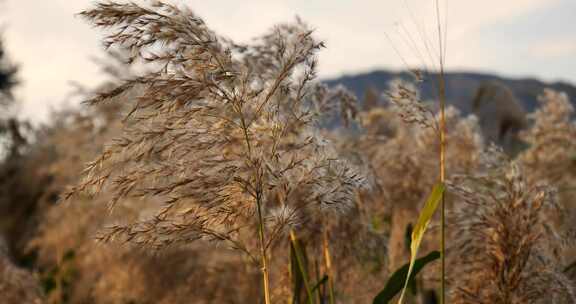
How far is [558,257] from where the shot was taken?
10.6 ft

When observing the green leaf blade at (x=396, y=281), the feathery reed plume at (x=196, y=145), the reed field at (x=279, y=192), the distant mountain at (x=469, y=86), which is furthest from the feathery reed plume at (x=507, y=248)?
the distant mountain at (x=469, y=86)

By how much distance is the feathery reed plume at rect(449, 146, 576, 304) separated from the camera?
290 centimetres

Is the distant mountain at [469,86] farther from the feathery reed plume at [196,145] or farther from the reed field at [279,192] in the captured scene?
the feathery reed plume at [196,145]

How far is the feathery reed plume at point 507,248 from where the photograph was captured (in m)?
2.90

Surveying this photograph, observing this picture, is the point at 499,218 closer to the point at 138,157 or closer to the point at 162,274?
the point at 138,157

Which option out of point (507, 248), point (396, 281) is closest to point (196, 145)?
point (396, 281)

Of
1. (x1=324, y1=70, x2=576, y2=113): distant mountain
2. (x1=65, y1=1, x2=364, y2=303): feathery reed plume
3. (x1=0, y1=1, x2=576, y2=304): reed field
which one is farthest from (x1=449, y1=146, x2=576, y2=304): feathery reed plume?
(x1=324, y1=70, x2=576, y2=113): distant mountain

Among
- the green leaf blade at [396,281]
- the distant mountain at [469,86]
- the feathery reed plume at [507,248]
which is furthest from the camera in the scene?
the distant mountain at [469,86]

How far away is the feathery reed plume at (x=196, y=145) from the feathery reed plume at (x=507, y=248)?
95cm

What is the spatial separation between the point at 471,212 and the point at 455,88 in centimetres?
6098

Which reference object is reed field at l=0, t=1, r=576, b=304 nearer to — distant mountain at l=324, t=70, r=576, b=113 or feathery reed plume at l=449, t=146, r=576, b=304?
feathery reed plume at l=449, t=146, r=576, b=304

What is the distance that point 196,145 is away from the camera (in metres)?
2.21

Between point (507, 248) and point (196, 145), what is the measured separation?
4.81 feet

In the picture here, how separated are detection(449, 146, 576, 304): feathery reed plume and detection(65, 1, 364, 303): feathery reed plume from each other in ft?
3.12
